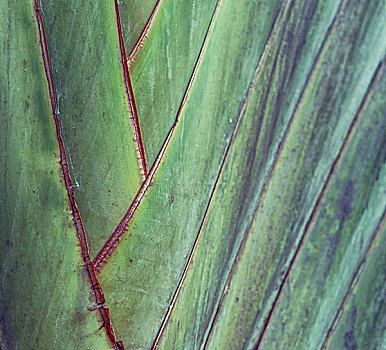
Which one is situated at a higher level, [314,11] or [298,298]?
[314,11]

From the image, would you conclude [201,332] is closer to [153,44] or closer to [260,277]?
[260,277]

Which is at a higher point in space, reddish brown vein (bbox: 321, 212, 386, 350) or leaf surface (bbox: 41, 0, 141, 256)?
leaf surface (bbox: 41, 0, 141, 256)

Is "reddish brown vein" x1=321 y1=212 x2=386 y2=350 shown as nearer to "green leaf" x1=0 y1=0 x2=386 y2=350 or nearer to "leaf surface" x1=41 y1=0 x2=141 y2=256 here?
"green leaf" x1=0 y1=0 x2=386 y2=350

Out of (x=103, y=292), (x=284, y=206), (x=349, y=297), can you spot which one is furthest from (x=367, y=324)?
(x=103, y=292)

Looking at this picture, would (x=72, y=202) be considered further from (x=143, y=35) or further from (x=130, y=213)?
(x=143, y=35)

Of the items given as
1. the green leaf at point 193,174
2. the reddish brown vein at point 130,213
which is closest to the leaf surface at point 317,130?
the green leaf at point 193,174

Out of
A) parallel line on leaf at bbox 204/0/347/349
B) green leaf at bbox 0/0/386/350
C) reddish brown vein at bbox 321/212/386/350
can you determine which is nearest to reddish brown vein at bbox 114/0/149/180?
green leaf at bbox 0/0/386/350

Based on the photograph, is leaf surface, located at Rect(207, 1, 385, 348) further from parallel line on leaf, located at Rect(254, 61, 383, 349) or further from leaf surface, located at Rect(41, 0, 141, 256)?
leaf surface, located at Rect(41, 0, 141, 256)

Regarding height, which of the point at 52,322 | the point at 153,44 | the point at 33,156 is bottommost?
the point at 52,322
